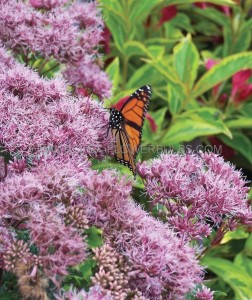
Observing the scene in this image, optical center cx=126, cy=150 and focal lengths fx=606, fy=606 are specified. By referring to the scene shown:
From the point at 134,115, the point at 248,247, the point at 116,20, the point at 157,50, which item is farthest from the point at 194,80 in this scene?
the point at 134,115

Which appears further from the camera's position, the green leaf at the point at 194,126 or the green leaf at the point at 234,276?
the green leaf at the point at 194,126

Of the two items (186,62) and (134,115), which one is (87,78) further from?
(186,62)

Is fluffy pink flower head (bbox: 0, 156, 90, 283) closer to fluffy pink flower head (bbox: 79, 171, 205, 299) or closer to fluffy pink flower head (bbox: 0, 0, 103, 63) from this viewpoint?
fluffy pink flower head (bbox: 79, 171, 205, 299)

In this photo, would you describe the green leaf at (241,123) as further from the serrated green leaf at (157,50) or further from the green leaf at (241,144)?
the serrated green leaf at (157,50)

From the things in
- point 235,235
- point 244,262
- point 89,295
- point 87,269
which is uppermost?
point 89,295

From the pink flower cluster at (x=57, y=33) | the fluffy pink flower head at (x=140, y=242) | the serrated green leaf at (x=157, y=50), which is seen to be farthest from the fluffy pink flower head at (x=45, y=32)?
the fluffy pink flower head at (x=140, y=242)

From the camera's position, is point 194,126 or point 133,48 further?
point 133,48
